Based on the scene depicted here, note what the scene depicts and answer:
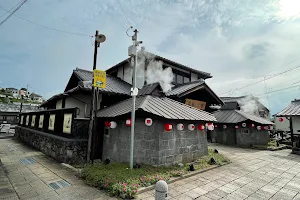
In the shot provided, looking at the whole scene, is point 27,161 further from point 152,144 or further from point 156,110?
point 156,110

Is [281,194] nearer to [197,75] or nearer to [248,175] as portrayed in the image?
[248,175]

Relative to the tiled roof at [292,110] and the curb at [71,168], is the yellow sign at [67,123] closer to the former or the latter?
the curb at [71,168]

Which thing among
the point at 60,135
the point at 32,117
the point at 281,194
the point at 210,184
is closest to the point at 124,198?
the point at 210,184

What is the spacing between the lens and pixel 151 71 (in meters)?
16.5

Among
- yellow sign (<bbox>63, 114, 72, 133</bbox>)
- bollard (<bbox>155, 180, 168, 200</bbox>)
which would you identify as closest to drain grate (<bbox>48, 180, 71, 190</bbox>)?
yellow sign (<bbox>63, 114, 72, 133</bbox>)

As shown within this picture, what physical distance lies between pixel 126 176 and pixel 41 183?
145 inches

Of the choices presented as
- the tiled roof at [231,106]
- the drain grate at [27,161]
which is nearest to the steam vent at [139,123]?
the drain grate at [27,161]

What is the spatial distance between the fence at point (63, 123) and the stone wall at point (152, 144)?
1.67m

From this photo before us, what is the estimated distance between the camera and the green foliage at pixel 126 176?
19.0 ft

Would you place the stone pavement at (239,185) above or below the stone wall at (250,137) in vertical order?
below

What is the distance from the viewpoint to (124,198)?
548cm

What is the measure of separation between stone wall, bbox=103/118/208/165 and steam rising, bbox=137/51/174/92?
7.06 meters

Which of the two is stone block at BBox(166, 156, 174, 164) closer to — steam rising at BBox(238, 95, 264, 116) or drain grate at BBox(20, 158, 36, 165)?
drain grate at BBox(20, 158, 36, 165)

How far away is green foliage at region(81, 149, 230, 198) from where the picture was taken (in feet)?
19.0
